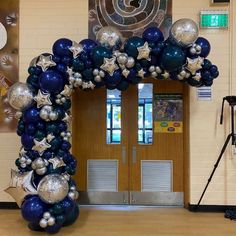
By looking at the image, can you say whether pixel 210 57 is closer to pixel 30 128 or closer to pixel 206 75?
pixel 206 75

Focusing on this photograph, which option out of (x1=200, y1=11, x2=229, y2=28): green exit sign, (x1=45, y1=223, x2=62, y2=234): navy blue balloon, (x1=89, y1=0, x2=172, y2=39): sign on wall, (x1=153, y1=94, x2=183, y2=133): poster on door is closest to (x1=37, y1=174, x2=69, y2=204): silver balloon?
(x1=45, y1=223, x2=62, y2=234): navy blue balloon

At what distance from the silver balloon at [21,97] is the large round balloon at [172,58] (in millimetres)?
1585

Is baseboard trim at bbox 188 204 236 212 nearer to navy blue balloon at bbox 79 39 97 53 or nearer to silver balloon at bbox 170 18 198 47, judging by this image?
silver balloon at bbox 170 18 198 47

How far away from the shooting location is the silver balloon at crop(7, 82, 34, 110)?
145 inches

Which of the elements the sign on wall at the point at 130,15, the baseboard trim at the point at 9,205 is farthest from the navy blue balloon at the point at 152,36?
the baseboard trim at the point at 9,205

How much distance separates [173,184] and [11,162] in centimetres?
243

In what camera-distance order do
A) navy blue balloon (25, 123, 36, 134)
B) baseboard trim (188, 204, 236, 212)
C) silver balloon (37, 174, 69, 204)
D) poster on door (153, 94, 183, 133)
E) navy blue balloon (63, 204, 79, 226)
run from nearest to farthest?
silver balloon (37, 174, 69, 204), navy blue balloon (25, 123, 36, 134), navy blue balloon (63, 204, 79, 226), baseboard trim (188, 204, 236, 212), poster on door (153, 94, 183, 133)

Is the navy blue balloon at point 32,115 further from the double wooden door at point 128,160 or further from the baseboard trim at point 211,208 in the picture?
the baseboard trim at point 211,208

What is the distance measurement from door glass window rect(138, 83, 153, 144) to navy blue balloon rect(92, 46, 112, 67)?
4.40ft

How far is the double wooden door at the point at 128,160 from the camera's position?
4.83 meters

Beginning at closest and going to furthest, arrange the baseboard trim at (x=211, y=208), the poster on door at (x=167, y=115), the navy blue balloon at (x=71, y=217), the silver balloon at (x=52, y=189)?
the silver balloon at (x=52, y=189) < the navy blue balloon at (x=71, y=217) < the baseboard trim at (x=211, y=208) < the poster on door at (x=167, y=115)

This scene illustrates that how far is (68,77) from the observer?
3.71m

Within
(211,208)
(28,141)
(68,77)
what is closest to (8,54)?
→ (68,77)

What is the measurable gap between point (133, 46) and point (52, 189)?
5.97ft
